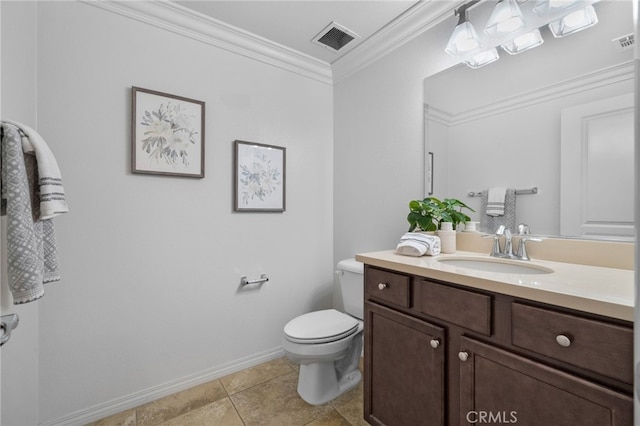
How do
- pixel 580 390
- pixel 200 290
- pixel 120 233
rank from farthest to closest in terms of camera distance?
pixel 200 290 → pixel 120 233 → pixel 580 390

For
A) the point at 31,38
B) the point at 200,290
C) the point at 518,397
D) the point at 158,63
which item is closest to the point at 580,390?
the point at 518,397

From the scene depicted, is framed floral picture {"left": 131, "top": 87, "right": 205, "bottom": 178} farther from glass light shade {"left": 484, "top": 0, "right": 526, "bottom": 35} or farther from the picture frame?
glass light shade {"left": 484, "top": 0, "right": 526, "bottom": 35}

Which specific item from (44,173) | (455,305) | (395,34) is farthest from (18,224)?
(395,34)

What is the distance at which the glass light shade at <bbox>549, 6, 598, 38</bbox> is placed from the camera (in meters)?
1.16

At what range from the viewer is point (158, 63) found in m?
1.68

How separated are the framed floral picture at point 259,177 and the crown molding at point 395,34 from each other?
87cm

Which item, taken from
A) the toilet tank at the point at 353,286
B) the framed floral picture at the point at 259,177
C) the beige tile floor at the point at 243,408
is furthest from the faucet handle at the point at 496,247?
the framed floral picture at the point at 259,177

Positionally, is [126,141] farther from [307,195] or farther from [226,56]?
[307,195]

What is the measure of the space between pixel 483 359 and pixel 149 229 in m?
1.76

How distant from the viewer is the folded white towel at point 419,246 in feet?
4.45

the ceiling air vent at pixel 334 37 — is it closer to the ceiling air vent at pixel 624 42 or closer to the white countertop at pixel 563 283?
the ceiling air vent at pixel 624 42

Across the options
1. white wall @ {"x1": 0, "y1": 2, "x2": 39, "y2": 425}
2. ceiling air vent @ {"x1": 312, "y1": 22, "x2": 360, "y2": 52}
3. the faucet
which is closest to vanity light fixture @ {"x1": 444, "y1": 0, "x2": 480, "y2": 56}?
ceiling air vent @ {"x1": 312, "y1": 22, "x2": 360, "y2": 52}

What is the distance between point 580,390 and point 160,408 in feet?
6.33

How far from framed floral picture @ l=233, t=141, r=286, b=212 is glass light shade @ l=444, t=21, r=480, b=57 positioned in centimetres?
126
